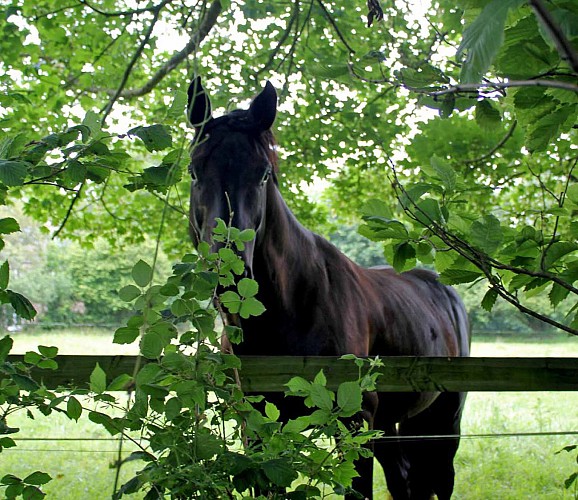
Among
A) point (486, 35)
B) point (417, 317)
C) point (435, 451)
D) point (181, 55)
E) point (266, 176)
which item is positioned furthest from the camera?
point (181, 55)

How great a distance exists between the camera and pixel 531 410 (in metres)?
10.2

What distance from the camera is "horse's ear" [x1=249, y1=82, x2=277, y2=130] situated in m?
2.98

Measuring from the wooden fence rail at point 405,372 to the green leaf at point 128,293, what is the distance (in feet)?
3.66

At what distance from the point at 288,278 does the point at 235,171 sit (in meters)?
0.61

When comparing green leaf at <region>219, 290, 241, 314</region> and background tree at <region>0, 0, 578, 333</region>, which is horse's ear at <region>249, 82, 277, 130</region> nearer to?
background tree at <region>0, 0, 578, 333</region>

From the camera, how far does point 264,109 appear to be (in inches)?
119

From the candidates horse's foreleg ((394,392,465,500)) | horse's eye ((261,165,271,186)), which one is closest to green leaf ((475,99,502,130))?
horse's eye ((261,165,271,186))

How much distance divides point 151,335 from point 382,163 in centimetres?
646

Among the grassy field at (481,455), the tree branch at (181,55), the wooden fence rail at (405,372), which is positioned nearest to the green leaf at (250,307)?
the wooden fence rail at (405,372)

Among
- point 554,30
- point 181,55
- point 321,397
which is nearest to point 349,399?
point 321,397

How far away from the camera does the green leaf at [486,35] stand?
648mm

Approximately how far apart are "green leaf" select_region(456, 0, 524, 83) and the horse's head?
6.08 feet

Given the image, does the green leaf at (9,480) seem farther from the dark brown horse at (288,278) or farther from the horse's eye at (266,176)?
the horse's eye at (266,176)

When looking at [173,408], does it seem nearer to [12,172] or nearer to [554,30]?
[12,172]
